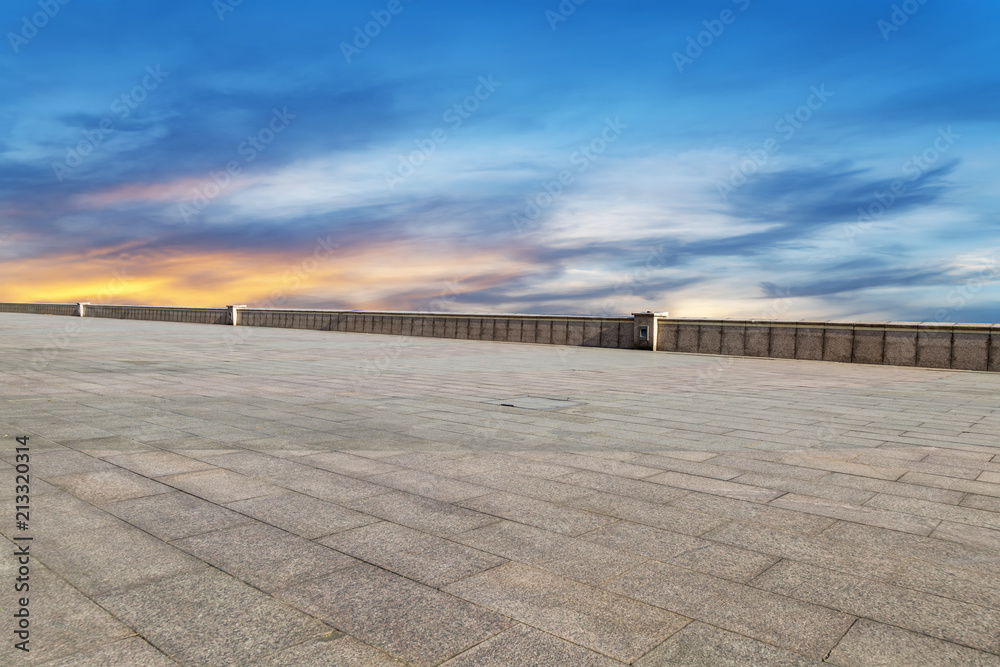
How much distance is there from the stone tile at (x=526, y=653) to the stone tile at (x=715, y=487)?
2.53m

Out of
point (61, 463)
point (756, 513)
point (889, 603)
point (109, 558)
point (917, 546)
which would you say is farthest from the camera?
point (61, 463)

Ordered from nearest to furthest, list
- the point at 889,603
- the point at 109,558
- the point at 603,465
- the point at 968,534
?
1. the point at 889,603
2. the point at 109,558
3. the point at 968,534
4. the point at 603,465

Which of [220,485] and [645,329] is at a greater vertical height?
[645,329]

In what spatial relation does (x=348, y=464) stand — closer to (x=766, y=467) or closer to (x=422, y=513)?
(x=422, y=513)

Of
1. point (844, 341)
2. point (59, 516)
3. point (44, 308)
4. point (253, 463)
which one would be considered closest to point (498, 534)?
point (253, 463)

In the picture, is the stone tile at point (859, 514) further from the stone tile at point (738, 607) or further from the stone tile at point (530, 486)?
the stone tile at point (738, 607)

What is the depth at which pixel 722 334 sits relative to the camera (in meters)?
19.8

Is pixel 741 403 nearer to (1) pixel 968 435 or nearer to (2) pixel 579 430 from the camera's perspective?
(1) pixel 968 435

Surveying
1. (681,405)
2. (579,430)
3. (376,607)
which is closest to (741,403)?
(681,405)

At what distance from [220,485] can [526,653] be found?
309 cm

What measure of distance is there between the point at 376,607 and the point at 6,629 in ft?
4.83

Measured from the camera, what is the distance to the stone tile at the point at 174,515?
3.79 m

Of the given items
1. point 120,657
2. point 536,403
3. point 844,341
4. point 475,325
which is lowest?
point 120,657

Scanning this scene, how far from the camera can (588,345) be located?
22531mm
